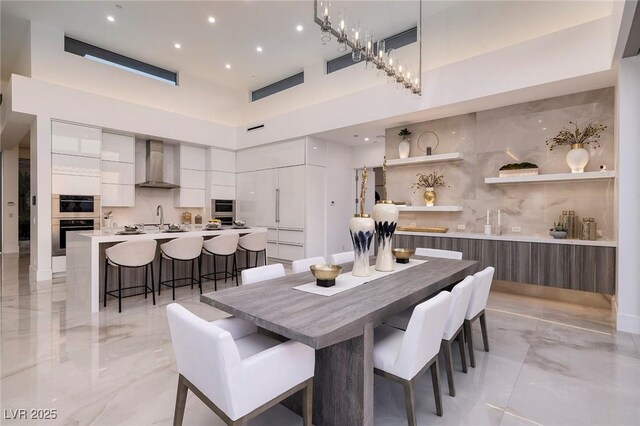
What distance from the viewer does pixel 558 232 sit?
3793mm

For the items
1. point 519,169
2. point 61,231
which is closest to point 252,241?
point 61,231

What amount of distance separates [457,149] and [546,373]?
11.4 feet

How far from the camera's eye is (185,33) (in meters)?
5.38

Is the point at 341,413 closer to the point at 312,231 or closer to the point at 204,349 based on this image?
the point at 204,349

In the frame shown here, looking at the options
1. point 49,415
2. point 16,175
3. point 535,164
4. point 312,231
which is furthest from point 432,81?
point 16,175

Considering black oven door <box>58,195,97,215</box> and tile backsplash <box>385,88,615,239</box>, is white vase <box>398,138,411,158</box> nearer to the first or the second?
tile backsplash <box>385,88,615,239</box>

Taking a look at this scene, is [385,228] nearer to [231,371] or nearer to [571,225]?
[231,371]

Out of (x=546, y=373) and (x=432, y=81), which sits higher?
(x=432, y=81)

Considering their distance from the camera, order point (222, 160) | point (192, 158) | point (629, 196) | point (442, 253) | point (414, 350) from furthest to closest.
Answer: point (222, 160), point (192, 158), point (442, 253), point (629, 196), point (414, 350)

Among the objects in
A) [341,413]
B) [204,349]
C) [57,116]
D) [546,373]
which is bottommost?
[546,373]

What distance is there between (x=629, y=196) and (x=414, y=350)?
3.10 metres

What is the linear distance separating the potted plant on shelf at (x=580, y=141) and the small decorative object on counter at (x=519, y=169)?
0.37 metres

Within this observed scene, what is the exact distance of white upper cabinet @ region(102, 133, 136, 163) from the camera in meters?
6.01

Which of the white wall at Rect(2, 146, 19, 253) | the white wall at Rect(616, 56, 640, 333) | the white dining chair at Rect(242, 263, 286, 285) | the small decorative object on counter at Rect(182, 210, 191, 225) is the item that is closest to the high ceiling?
the white wall at Rect(2, 146, 19, 253)
